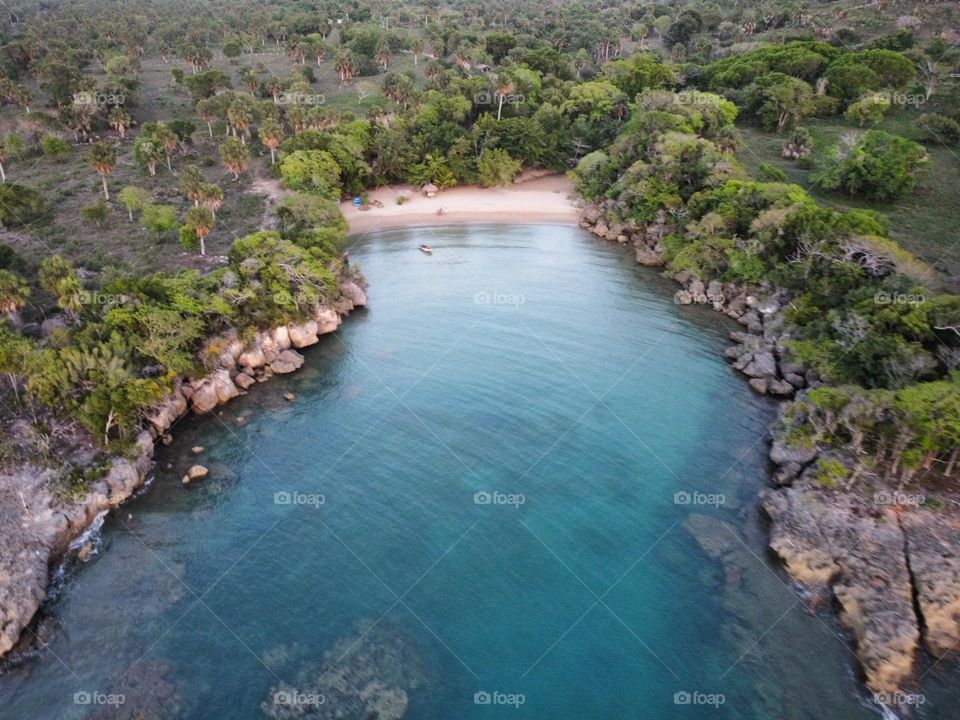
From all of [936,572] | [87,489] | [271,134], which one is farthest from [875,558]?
[271,134]

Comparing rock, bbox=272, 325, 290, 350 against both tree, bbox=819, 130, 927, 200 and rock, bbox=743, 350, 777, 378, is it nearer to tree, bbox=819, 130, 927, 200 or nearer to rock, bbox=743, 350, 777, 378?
rock, bbox=743, 350, 777, 378

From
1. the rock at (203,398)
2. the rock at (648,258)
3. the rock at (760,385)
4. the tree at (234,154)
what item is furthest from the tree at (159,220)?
the rock at (760,385)

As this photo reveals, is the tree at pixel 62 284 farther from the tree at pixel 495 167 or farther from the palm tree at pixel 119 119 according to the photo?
the tree at pixel 495 167

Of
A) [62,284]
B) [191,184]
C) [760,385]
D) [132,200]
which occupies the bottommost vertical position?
[760,385]

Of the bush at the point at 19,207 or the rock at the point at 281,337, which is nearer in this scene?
the rock at the point at 281,337

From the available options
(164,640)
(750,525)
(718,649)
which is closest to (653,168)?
(750,525)

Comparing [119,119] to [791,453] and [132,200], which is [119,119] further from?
[791,453]
